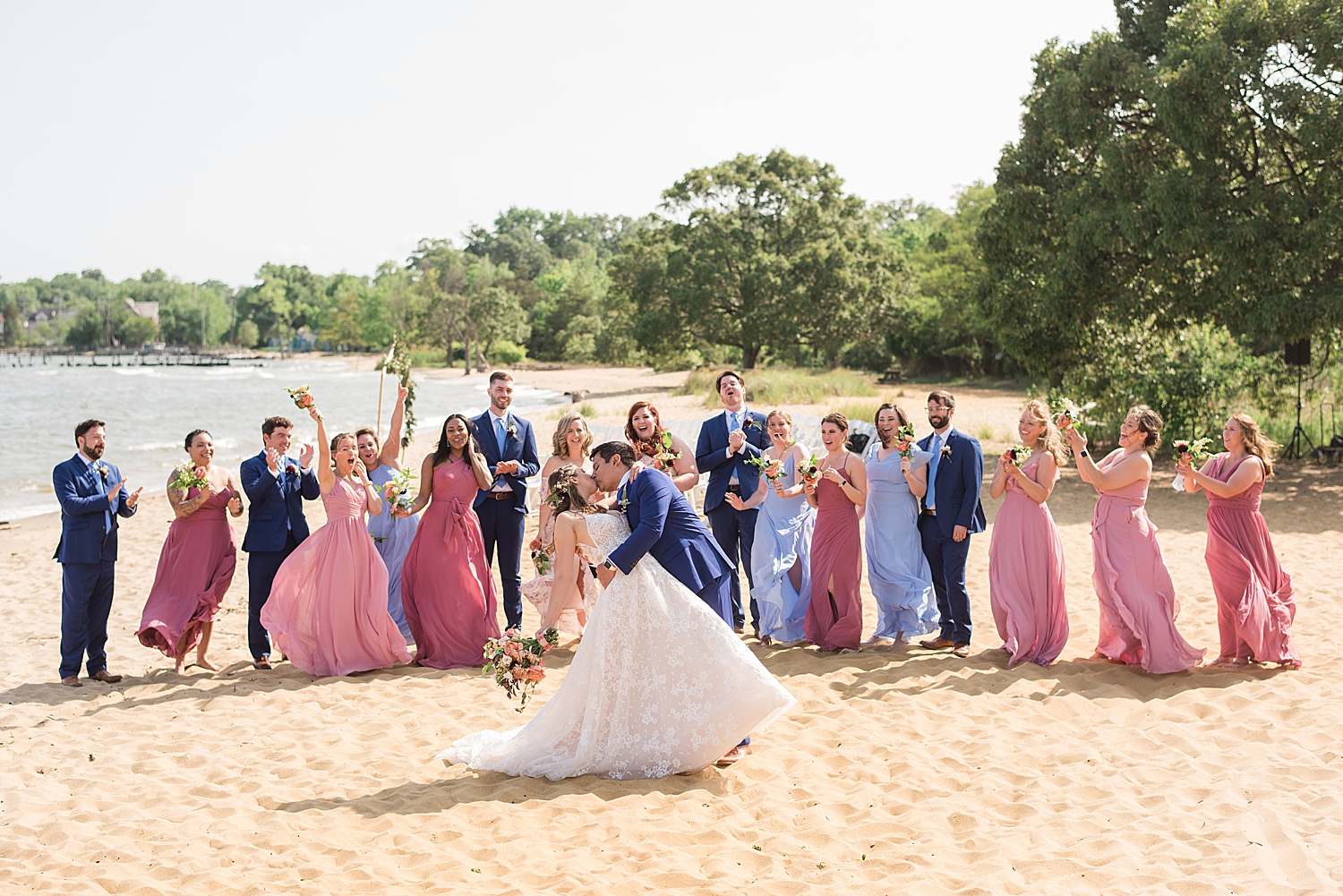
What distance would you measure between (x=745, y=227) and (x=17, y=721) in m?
37.9

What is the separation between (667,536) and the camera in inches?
215

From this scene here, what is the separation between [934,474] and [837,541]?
0.96 m

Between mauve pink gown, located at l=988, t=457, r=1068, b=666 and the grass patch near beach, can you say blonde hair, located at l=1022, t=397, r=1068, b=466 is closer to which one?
mauve pink gown, located at l=988, t=457, r=1068, b=666

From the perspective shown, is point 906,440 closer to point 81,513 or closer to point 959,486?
point 959,486

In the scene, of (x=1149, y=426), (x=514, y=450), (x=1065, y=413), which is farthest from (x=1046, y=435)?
(x=514, y=450)

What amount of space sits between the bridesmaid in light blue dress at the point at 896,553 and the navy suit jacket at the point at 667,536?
299 centimetres

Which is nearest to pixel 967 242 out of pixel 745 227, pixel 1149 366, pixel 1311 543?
pixel 745 227

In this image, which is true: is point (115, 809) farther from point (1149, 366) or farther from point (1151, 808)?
point (1149, 366)

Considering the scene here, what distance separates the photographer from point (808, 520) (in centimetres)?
860

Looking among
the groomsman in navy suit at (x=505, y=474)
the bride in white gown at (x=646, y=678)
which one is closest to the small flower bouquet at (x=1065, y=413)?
the bride in white gown at (x=646, y=678)

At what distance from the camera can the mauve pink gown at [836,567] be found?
311 inches

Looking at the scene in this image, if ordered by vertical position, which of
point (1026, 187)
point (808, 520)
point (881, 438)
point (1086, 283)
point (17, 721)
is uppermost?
point (1026, 187)

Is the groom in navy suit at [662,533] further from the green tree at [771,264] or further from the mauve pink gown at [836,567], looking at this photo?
the green tree at [771,264]

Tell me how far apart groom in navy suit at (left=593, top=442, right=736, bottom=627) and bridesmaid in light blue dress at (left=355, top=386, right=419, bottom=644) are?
357 cm
